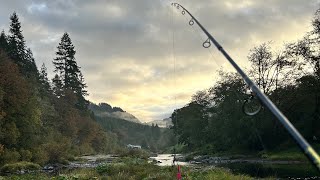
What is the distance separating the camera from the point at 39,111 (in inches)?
2170

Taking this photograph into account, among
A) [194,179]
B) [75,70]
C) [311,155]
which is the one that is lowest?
[194,179]

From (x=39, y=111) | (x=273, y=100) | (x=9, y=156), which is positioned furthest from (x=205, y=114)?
(x=9, y=156)

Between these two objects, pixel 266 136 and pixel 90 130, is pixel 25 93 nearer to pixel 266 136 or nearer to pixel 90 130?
pixel 266 136

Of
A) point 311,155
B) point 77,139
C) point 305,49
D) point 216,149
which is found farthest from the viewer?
point 77,139

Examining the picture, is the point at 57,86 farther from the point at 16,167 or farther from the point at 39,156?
the point at 16,167

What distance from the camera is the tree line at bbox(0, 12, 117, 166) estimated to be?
149 feet

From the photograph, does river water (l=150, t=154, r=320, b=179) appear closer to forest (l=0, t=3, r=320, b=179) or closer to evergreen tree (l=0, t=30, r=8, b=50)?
forest (l=0, t=3, r=320, b=179)

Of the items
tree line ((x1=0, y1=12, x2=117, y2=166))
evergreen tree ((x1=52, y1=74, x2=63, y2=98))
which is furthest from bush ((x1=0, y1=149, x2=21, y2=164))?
evergreen tree ((x1=52, y1=74, x2=63, y2=98))

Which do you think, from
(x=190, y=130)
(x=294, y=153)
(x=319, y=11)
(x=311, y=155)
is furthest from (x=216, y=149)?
(x=311, y=155)

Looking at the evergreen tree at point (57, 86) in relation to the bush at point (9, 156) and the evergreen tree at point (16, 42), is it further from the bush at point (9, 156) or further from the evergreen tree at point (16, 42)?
the bush at point (9, 156)

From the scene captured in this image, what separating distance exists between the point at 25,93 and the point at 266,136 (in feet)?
121

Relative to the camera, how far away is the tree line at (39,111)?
4554cm

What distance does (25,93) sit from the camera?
48.0m

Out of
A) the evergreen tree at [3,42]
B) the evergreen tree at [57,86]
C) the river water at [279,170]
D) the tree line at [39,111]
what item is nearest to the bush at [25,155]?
the tree line at [39,111]
